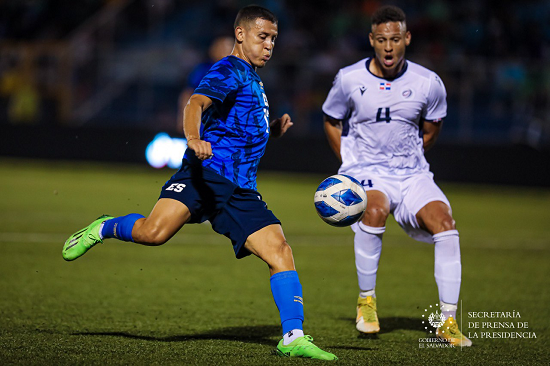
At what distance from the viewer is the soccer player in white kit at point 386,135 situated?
18.0ft

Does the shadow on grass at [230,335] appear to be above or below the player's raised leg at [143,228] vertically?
below

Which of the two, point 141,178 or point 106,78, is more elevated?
point 106,78

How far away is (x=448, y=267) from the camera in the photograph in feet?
17.1

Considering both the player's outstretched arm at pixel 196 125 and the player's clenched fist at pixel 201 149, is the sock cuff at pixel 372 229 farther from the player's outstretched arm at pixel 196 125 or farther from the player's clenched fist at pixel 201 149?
the player's clenched fist at pixel 201 149

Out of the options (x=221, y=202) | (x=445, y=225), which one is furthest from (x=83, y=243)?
(x=445, y=225)

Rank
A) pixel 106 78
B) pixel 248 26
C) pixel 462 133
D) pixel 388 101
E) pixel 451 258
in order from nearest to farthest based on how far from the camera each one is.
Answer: pixel 248 26, pixel 451 258, pixel 388 101, pixel 462 133, pixel 106 78

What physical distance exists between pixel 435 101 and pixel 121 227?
242 centimetres

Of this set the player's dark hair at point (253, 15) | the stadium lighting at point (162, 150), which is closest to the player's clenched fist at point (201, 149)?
the player's dark hair at point (253, 15)

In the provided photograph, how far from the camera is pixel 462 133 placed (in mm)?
16188

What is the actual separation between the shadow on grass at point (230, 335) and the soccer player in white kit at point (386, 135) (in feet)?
2.16

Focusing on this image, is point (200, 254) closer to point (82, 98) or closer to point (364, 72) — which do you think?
point (364, 72)

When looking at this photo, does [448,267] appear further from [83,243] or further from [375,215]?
[83,243]

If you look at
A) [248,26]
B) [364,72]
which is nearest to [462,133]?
[364,72]

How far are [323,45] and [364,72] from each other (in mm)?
12942
